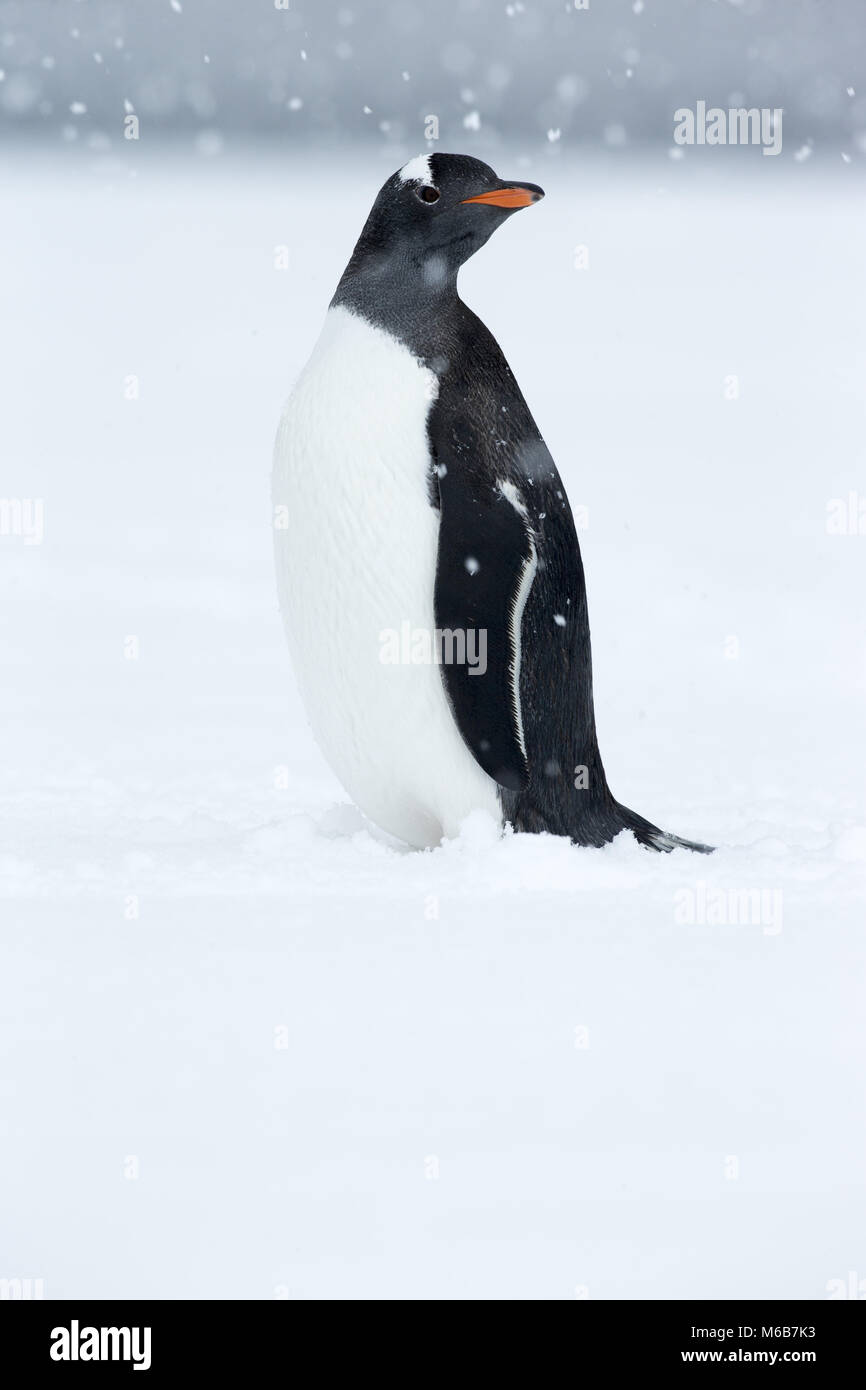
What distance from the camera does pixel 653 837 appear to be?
2.68 m

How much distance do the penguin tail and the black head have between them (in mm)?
999

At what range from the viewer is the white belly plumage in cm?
239

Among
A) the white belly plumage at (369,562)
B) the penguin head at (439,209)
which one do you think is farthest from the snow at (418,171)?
the white belly plumage at (369,562)

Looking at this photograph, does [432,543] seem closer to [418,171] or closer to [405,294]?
[405,294]

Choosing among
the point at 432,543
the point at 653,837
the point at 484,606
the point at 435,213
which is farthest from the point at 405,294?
the point at 653,837

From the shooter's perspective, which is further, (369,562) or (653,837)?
(653,837)

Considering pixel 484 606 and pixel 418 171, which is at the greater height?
pixel 418 171

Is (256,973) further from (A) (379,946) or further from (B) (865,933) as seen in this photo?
(B) (865,933)

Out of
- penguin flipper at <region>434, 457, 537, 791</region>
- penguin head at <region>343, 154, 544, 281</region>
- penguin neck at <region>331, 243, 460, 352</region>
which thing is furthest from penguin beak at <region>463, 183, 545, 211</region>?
penguin flipper at <region>434, 457, 537, 791</region>

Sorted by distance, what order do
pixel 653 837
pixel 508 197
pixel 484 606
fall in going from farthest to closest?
pixel 653 837 < pixel 508 197 < pixel 484 606

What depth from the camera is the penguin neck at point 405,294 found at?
2.44 m

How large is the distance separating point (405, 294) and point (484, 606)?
55 cm

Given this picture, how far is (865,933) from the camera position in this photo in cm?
219

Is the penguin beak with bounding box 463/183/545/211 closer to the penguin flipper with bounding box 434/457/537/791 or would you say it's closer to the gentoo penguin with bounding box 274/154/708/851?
the gentoo penguin with bounding box 274/154/708/851
